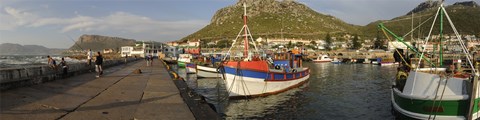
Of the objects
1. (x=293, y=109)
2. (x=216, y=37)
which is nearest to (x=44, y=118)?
(x=293, y=109)

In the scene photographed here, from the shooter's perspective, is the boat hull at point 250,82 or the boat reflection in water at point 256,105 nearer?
the boat reflection in water at point 256,105

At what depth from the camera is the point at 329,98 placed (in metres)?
25.1

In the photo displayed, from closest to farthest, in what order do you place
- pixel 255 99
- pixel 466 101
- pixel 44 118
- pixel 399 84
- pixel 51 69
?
pixel 44 118 → pixel 466 101 → pixel 399 84 → pixel 51 69 → pixel 255 99

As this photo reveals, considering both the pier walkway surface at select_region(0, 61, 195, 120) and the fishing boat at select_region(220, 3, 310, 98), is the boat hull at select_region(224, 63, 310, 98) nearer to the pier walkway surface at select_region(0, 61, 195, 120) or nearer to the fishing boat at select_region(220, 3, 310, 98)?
the fishing boat at select_region(220, 3, 310, 98)

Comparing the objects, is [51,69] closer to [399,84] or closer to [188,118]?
[188,118]

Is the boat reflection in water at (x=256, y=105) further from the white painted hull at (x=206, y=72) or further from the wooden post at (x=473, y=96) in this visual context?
the white painted hull at (x=206, y=72)

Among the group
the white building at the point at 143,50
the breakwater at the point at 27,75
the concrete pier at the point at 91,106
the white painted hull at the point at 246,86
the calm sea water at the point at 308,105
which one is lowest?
the calm sea water at the point at 308,105

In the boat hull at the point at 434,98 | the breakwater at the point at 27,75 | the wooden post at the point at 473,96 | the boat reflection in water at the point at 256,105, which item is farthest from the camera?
the boat reflection in water at the point at 256,105

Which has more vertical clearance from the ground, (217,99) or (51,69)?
(51,69)

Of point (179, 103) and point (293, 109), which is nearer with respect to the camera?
point (179, 103)

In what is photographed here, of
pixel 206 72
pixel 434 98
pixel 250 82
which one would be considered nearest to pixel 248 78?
pixel 250 82

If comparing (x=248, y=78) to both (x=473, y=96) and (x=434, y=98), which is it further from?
(x=473, y=96)

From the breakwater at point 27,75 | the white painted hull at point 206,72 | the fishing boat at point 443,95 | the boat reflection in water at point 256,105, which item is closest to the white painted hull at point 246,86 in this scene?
the boat reflection in water at point 256,105

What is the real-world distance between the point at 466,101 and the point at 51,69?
19598 mm
